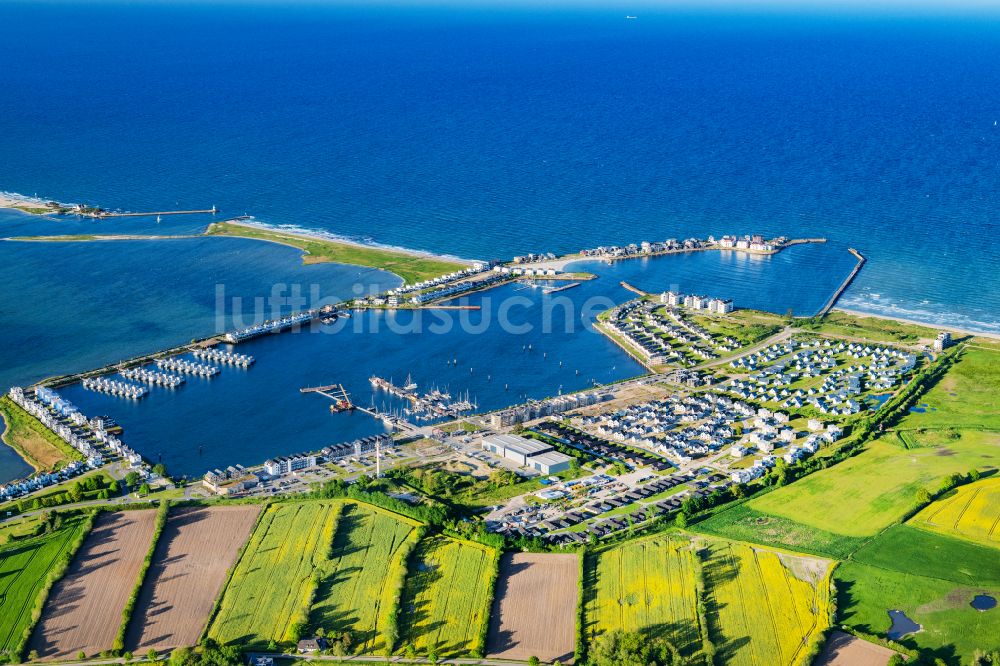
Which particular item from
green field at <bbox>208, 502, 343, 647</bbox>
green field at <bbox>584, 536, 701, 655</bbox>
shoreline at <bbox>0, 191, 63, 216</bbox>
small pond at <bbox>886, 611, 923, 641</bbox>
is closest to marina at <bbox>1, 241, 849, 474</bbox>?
green field at <bbox>208, 502, 343, 647</bbox>

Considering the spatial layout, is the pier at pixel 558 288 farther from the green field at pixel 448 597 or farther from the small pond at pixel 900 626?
the small pond at pixel 900 626

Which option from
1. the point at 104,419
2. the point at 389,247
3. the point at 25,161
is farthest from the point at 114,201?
the point at 104,419

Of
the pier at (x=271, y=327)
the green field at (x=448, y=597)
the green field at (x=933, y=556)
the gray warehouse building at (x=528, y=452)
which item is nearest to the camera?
the green field at (x=448, y=597)

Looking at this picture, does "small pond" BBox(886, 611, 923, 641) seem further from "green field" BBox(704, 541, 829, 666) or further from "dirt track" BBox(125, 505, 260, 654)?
"dirt track" BBox(125, 505, 260, 654)

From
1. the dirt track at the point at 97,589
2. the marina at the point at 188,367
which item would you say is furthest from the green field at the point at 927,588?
the marina at the point at 188,367

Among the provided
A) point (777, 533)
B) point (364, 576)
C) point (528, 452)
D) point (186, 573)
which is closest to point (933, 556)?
point (777, 533)
